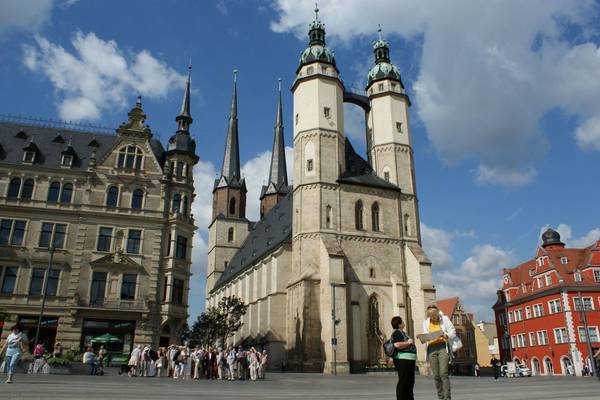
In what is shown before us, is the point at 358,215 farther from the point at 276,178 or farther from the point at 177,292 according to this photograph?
the point at 276,178

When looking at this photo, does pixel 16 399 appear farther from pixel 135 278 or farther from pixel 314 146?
pixel 314 146

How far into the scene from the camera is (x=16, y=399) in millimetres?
8258

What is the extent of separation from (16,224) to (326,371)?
76.5 feet

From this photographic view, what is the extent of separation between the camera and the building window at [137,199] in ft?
115

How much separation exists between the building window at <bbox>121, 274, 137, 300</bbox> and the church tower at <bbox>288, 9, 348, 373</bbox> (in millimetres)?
12208

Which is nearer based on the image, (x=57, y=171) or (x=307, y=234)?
(x=57, y=171)

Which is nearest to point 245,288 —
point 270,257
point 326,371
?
point 270,257

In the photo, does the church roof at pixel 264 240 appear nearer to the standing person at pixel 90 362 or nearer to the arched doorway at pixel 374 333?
the arched doorway at pixel 374 333

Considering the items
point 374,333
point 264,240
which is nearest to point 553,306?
point 374,333

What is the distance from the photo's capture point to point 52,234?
32969 millimetres

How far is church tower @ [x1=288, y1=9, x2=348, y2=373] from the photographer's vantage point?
35.9 m

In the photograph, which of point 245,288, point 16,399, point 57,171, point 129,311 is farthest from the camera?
point 245,288

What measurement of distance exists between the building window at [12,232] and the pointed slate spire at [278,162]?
43.9 m

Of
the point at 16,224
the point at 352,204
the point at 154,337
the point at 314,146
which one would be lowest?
the point at 154,337
